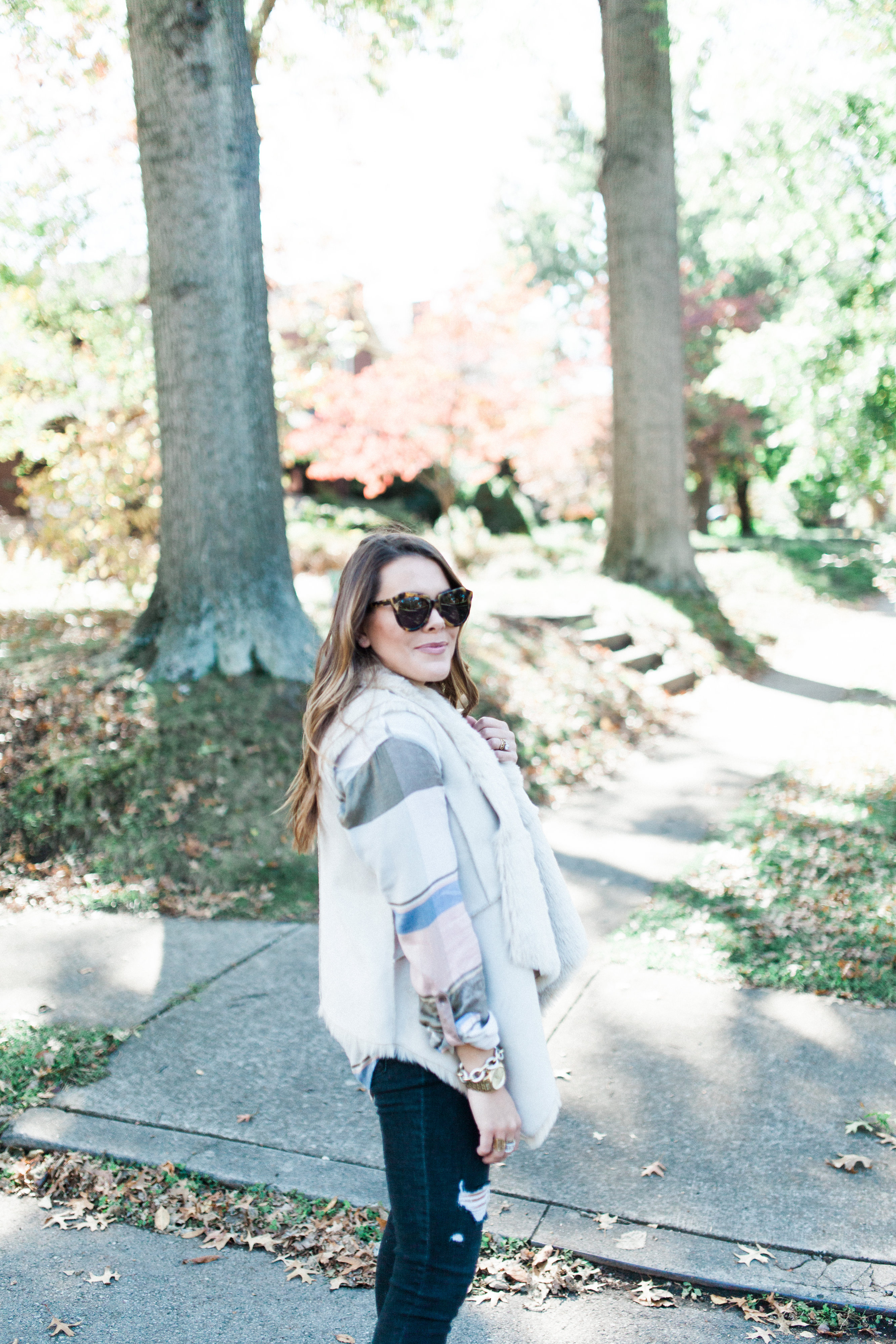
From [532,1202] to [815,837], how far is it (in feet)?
10.7

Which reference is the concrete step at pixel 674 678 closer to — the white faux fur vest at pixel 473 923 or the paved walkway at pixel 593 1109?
the paved walkway at pixel 593 1109

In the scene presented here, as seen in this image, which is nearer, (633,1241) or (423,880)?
(423,880)

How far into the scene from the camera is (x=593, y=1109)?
3379 mm

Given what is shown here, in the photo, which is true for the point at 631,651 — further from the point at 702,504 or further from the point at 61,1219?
the point at 702,504

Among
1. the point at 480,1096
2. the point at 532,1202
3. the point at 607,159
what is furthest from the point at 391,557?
the point at 607,159

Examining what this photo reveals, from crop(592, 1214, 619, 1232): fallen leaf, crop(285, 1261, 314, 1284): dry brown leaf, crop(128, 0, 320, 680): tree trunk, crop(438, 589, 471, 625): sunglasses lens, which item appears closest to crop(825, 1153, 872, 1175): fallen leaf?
crop(592, 1214, 619, 1232): fallen leaf

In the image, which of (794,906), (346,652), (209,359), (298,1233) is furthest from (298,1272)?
(209,359)

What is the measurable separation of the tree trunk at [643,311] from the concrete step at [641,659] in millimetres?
2323

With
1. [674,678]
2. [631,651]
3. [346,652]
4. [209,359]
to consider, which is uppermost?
[209,359]

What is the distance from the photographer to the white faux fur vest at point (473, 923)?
71.4 inches

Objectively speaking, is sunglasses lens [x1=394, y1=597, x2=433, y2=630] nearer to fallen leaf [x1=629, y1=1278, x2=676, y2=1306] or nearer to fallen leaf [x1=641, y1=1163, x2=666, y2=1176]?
fallen leaf [x1=629, y1=1278, x2=676, y2=1306]

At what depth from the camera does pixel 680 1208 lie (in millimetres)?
2861

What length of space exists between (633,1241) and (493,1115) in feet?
4.30

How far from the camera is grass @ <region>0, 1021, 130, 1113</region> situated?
11.3 feet
